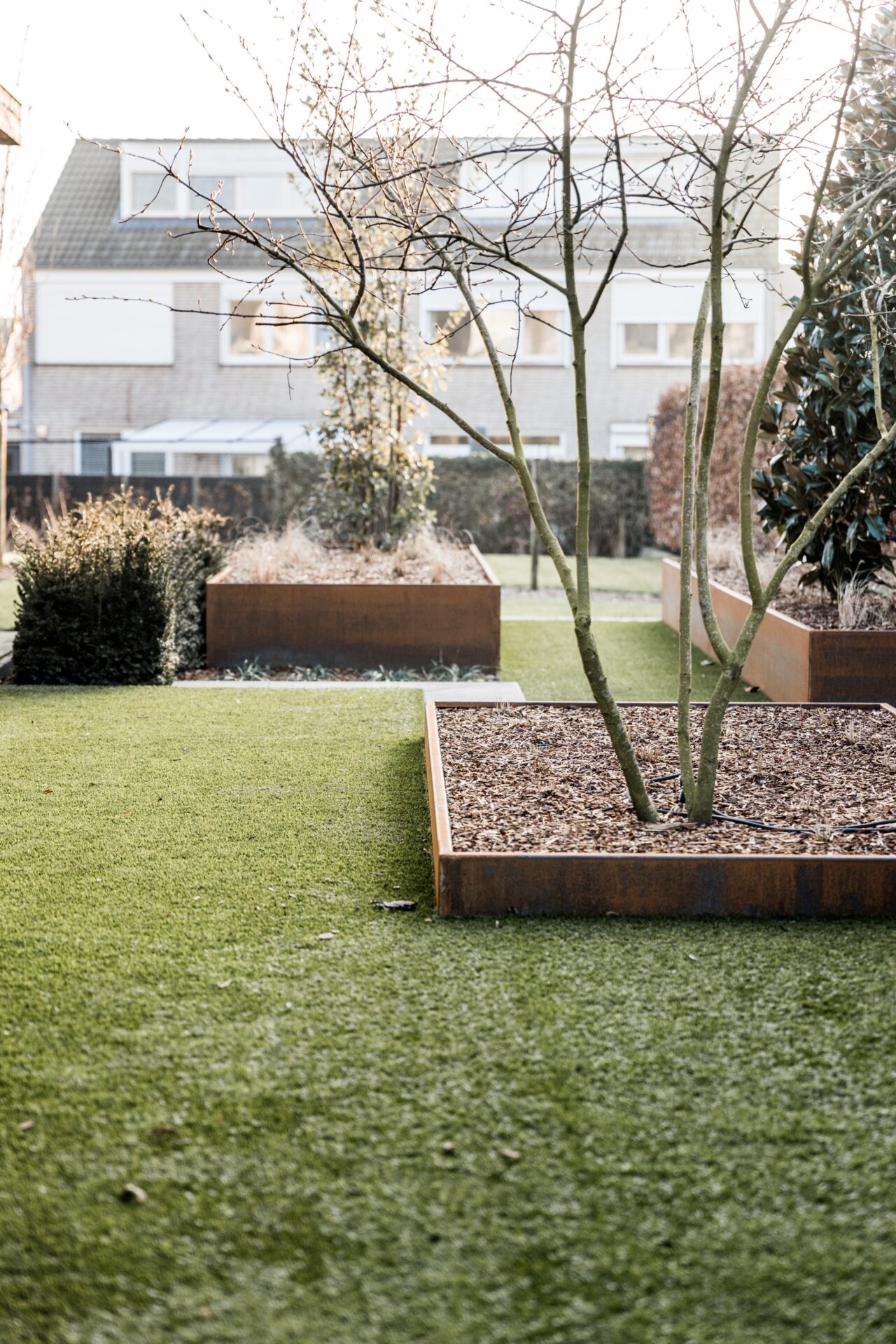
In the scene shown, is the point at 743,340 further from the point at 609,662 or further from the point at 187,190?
the point at 609,662

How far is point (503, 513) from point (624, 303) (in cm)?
780

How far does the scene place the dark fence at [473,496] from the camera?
65.4 feet

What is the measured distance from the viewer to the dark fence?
19922 millimetres

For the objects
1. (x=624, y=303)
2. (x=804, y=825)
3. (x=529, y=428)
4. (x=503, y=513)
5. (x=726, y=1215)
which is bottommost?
(x=726, y=1215)

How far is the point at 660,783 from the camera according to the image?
4.89 meters

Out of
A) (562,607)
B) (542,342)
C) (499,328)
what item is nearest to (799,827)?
(562,607)

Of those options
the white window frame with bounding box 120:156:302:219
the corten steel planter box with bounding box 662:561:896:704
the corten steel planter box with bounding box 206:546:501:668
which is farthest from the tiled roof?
the corten steel planter box with bounding box 662:561:896:704

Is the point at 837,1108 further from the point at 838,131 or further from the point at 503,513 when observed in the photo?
the point at 503,513

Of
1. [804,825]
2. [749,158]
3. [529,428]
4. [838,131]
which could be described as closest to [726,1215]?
[804,825]

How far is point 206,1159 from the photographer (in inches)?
94.2

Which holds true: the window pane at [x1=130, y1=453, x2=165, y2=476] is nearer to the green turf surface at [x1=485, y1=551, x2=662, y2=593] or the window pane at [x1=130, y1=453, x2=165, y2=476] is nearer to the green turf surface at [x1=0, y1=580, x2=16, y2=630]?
the green turf surface at [x1=485, y1=551, x2=662, y2=593]

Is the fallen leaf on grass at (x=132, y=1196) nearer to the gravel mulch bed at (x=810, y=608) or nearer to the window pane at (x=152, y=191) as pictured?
the gravel mulch bed at (x=810, y=608)

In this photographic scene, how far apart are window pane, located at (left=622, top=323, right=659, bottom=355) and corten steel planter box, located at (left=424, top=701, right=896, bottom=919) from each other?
2353 cm

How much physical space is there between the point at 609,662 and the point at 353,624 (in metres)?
1.94
